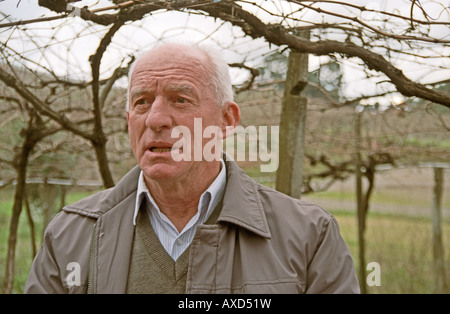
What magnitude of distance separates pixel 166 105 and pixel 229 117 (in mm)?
373

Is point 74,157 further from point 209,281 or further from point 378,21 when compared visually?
point 378,21

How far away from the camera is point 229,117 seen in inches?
87.8

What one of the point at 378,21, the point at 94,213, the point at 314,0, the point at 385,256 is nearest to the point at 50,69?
the point at 94,213

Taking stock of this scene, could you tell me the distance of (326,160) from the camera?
4191 mm

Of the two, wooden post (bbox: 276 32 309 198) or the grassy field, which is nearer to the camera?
wooden post (bbox: 276 32 309 198)

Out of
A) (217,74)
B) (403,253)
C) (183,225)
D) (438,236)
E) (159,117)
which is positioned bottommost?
(403,253)

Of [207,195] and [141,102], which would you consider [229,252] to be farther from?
[141,102]

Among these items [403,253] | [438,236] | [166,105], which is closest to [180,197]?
[166,105]

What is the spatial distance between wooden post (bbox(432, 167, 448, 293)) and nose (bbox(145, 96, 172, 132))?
309cm

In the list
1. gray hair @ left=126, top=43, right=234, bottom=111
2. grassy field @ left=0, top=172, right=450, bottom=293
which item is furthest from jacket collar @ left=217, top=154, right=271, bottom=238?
grassy field @ left=0, top=172, right=450, bottom=293

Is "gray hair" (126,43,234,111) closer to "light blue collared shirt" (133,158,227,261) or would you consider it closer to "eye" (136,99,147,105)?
"eye" (136,99,147,105)

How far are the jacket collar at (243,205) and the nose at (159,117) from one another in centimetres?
39

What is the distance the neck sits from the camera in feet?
6.68

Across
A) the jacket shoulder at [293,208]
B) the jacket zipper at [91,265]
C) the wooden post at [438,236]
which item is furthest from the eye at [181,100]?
the wooden post at [438,236]
